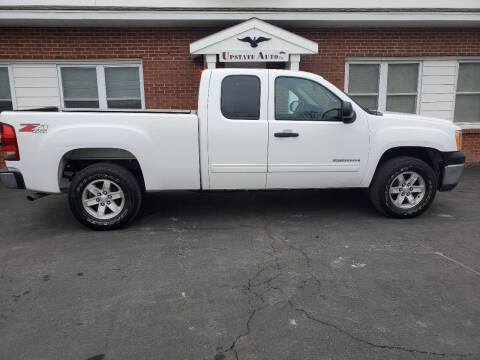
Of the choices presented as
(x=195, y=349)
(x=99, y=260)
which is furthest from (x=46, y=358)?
(x=99, y=260)

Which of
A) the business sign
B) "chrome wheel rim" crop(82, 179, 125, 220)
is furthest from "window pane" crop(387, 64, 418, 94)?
"chrome wheel rim" crop(82, 179, 125, 220)

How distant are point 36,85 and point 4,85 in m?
0.78

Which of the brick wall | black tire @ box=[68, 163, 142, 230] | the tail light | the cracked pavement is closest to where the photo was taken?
the cracked pavement

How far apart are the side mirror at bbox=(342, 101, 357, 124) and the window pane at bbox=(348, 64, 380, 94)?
4785 millimetres

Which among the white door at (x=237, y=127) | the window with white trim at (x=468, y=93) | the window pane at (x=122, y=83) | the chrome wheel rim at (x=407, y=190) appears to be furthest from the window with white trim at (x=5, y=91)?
the window with white trim at (x=468, y=93)

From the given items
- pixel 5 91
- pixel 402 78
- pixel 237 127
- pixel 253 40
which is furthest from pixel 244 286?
pixel 5 91

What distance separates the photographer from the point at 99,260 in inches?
164

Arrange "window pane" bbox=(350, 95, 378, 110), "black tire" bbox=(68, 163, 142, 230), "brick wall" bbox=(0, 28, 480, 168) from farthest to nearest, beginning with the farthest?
"window pane" bbox=(350, 95, 378, 110) → "brick wall" bbox=(0, 28, 480, 168) → "black tire" bbox=(68, 163, 142, 230)

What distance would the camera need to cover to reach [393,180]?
17.4 feet

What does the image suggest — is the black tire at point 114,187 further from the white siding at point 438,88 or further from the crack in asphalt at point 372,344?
the white siding at point 438,88

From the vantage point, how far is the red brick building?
A: 8.05 meters

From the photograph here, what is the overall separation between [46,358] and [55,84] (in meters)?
7.71

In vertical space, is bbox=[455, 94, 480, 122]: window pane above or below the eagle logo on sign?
below

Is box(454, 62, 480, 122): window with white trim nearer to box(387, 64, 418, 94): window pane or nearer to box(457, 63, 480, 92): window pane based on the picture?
box(457, 63, 480, 92): window pane
